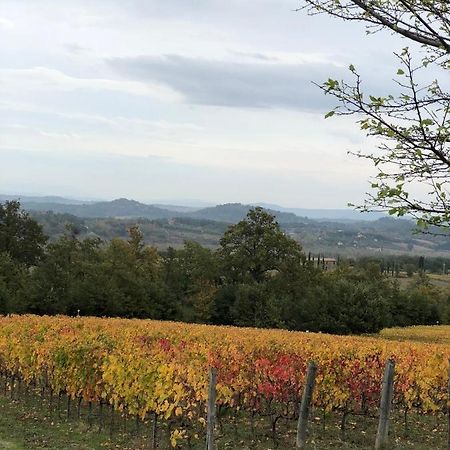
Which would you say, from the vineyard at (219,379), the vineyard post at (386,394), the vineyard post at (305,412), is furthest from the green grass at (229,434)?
→ the vineyard post at (386,394)

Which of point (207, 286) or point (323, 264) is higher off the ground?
point (323, 264)

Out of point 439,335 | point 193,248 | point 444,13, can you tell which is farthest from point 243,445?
point 193,248

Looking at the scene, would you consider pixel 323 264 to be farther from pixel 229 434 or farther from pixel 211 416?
pixel 211 416

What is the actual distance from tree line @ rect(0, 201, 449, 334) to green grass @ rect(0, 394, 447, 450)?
3653cm

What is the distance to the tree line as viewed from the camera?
49.8 m

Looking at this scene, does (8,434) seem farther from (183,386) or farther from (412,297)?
(412,297)

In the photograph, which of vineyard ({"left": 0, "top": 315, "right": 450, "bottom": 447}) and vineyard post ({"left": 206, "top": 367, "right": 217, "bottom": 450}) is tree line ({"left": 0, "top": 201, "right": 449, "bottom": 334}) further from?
vineyard post ({"left": 206, "top": 367, "right": 217, "bottom": 450})

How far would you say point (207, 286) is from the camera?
58.0 m

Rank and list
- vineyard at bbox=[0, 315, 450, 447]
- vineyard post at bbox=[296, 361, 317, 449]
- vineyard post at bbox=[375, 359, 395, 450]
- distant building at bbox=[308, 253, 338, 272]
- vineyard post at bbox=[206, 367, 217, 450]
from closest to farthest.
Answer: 1. vineyard post at bbox=[206, 367, 217, 450]
2. vineyard post at bbox=[296, 361, 317, 449]
3. vineyard post at bbox=[375, 359, 395, 450]
4. vineyard at bbox=[0, 315, 450, 447]
5. distant building at bbox=[308, 253, 338, 272]

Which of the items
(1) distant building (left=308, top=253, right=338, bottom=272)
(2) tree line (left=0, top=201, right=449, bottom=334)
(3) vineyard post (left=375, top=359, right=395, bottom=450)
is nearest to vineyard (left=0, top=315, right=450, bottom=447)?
(3) vineyard post (left=375, top=359, right=395, bottom=450)

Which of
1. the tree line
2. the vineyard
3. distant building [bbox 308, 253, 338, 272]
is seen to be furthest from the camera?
distant building [bbox 308, 253, 338, 272]

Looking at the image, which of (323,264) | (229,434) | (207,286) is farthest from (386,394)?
(323,264)

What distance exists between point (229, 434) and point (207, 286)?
4696cm

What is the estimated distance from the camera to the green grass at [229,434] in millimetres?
10305
